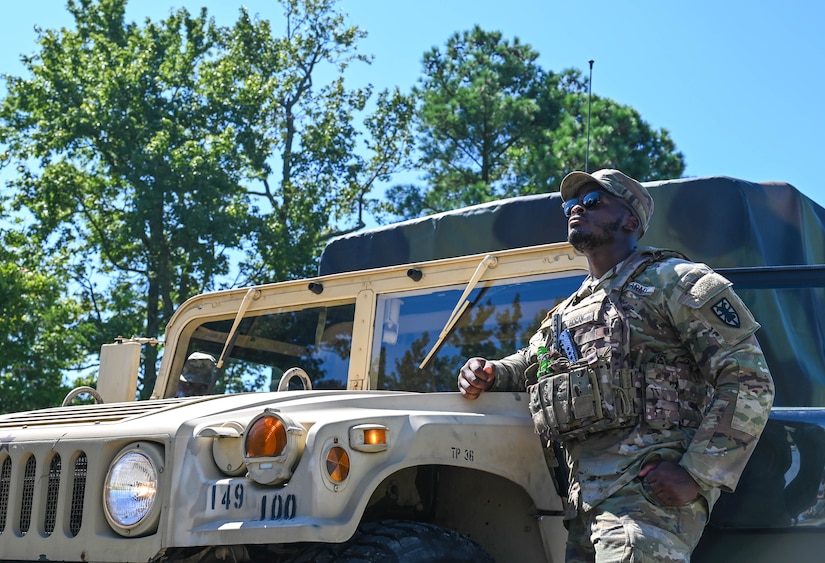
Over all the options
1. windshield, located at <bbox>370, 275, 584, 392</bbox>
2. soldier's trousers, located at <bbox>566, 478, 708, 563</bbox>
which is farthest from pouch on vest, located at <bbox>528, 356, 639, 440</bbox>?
windshield, located at <bbox>370, 275, 584, 392</bbox>

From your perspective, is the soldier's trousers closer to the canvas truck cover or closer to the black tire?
the black tire

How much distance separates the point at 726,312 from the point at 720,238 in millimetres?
1360

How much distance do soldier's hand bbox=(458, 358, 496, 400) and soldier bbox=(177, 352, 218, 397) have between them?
1711 mm

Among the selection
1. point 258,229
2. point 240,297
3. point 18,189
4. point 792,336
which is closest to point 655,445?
point 792,336

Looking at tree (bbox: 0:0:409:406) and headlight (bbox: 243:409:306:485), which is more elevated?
tree (bbox: 0:0:409:406)

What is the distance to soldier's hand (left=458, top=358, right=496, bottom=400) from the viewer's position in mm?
3502

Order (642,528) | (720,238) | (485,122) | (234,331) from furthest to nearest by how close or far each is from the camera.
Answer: (485,122) < (234,331) < (720,238) < (642,528)

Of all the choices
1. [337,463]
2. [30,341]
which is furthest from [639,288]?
[30,341]

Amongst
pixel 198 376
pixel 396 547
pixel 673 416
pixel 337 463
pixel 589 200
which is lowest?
pixel 396 547

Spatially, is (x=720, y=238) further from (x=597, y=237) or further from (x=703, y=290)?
(x=703, y=290)

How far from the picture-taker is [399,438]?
3174mm

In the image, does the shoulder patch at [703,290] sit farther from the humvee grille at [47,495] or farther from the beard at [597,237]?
the humvee grille at [47,495]

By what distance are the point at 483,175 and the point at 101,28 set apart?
29.7ft

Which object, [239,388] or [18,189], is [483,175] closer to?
[18,189]
